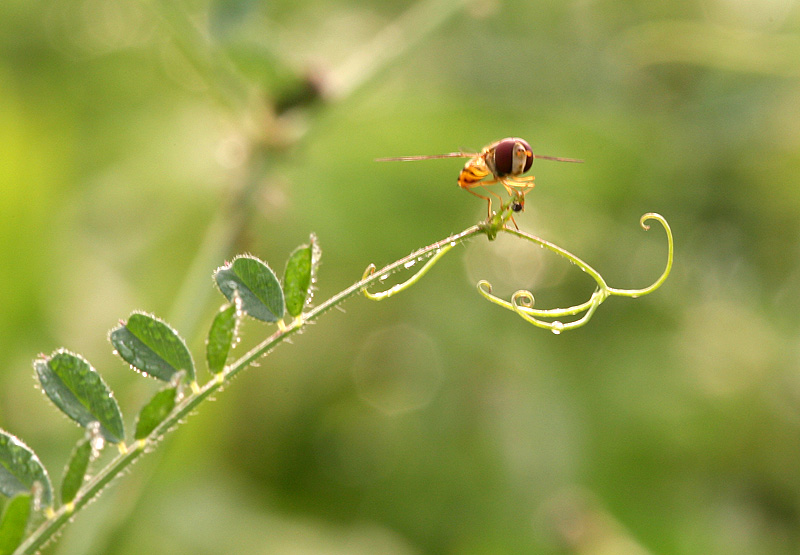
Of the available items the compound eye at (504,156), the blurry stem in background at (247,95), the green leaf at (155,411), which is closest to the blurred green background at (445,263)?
the blurry stem in background at (247,95)

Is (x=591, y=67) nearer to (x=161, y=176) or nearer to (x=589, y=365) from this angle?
(x=589, y=365)

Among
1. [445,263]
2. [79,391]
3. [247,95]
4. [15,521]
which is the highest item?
[445,263]

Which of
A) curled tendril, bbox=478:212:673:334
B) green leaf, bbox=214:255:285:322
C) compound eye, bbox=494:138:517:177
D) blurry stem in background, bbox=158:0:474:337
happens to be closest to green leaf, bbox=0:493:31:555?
green leaf, bbox=214:255:285:322

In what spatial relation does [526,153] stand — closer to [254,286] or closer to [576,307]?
[576,307]

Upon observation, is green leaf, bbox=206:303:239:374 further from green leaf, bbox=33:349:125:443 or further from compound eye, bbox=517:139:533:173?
compound eye, bbox=517:139:533:173

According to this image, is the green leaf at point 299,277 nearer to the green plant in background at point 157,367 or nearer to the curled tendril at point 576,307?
the green plant in background at point 157,367

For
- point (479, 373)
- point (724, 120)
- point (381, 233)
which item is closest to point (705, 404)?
point (479, 373)

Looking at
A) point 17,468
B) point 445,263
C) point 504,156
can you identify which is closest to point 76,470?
point 17,468
